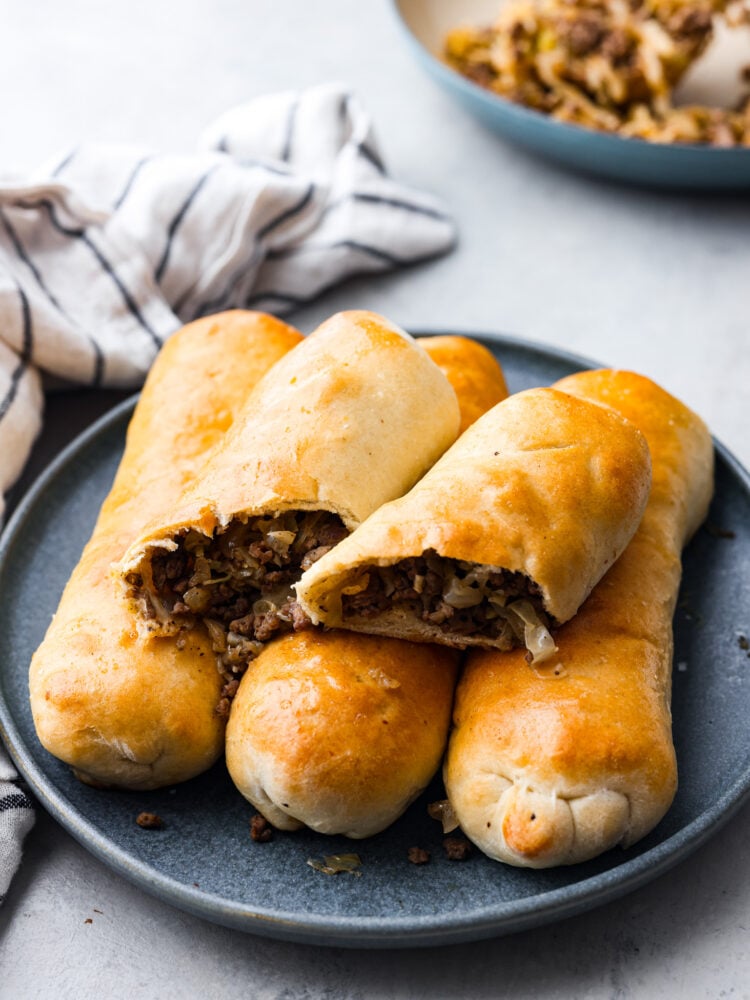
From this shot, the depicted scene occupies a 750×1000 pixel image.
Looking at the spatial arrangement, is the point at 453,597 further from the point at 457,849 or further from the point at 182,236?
the point at 182,236

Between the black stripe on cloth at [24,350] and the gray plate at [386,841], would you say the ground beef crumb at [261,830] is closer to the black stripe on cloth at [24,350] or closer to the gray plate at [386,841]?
the gray plate at [386,841]

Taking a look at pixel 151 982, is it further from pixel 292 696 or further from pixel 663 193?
pixel 663 193

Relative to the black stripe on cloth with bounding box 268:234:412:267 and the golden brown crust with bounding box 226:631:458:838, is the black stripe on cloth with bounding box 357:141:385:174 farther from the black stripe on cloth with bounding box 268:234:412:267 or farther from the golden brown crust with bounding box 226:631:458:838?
the golden brown crust with bounding box 226:631:458:838

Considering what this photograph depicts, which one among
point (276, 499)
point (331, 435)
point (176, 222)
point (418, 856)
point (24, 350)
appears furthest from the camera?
point (176, 222)

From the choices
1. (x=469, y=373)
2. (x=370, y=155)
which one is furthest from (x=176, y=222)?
(x=469, y=373)

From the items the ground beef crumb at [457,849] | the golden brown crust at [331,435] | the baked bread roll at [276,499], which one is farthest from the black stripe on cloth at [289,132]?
the ground beef crumb at [457,849]

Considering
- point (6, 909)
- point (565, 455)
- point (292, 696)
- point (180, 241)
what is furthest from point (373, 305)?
point (6, 909)
